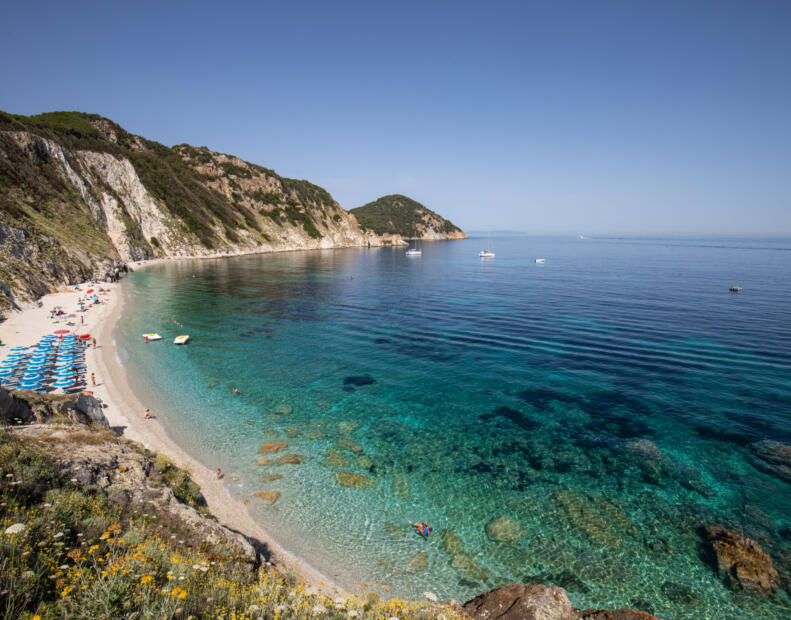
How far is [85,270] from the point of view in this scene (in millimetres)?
72438

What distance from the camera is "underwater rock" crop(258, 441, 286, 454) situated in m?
21.4

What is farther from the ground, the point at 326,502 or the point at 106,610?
the point at 106,610

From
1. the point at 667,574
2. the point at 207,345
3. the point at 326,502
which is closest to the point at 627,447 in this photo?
the point at 667,574

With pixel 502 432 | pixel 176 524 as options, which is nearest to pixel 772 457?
pixel 502 432

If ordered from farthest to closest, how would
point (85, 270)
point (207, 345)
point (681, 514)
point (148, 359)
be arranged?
point (85, 270) → point (207, 345) → point (148, 359) → point (681, 514)

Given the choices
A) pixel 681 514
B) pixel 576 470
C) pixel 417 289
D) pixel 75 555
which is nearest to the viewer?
pixel 75 555

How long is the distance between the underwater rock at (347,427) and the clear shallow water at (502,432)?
13 cm

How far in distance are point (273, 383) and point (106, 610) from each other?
25.1 meters

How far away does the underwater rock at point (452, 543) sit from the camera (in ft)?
49.5

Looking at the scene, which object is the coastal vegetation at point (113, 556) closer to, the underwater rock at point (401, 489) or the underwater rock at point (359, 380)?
the underwater rock at point (401, 489)

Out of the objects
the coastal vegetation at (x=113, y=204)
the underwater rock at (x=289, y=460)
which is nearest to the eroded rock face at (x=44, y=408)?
the underwater rock at (x=289, y=460)

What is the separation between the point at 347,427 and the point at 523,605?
15.4m

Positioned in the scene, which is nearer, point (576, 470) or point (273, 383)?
point (576, 470)

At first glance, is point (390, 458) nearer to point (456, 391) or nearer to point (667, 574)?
point (456, 391)
